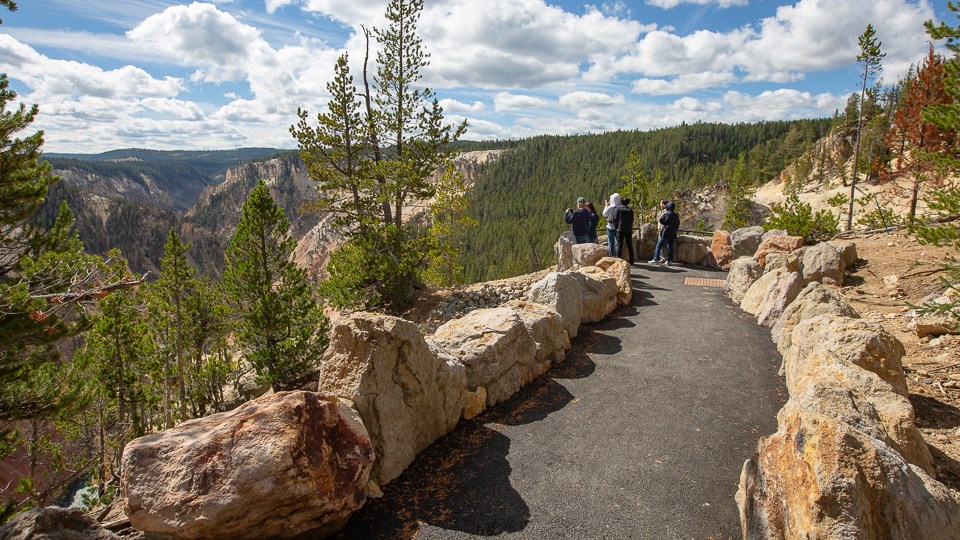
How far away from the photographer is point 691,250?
63.5 feet

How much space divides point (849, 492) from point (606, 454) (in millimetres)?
3075

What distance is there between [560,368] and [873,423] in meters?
5.01

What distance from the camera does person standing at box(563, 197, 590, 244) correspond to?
59.5 ft

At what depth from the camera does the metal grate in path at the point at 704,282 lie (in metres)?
15.2

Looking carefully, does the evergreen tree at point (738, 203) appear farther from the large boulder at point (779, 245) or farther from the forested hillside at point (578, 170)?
the large boulder at point (779, 245)

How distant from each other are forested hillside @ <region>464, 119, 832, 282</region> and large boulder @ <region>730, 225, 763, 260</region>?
182 feet

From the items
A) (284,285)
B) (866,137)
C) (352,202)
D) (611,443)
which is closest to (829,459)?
(611,443)

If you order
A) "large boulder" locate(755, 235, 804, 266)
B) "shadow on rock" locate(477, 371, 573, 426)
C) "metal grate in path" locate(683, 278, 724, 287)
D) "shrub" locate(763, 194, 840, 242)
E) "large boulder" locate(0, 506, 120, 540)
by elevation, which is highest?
"shrub" locate(763, 194, 840, 242)

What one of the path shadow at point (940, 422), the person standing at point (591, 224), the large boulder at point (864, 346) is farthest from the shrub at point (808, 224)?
the path shadow at point (940, 422)

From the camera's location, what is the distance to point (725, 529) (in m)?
4.59

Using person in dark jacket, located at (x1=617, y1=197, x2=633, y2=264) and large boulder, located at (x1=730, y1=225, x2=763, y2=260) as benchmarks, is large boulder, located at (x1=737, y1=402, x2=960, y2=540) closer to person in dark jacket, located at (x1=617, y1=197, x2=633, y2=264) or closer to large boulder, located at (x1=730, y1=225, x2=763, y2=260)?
person in dark jacket, located at (x1=617, y1=197, x2=633, y2=264)

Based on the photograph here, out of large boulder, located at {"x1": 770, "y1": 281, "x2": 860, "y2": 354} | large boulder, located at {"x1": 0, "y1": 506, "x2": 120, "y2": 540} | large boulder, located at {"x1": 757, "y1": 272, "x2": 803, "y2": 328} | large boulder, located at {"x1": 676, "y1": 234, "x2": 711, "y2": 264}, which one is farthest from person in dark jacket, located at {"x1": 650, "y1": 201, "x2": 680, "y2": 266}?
large boulder, located at {"x1": 0, "y1": 506, "x2": 120, "y2": 540}

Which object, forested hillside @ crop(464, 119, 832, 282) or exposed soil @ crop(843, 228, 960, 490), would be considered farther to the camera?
forested hillside @ crop(464, 119, 832, 282)

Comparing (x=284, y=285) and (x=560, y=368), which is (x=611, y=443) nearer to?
(x=560, y=368)
